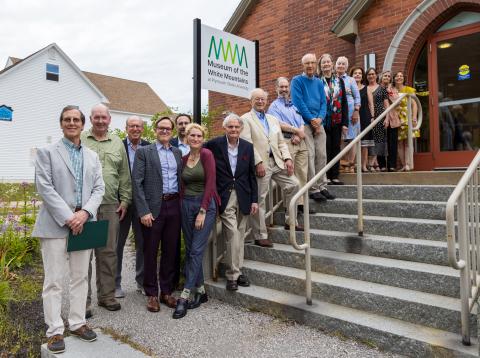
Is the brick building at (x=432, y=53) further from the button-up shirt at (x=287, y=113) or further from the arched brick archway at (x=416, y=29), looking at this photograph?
the button-up shirt at (x=287, y=113)

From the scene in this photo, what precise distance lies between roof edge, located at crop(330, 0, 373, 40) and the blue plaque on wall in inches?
851

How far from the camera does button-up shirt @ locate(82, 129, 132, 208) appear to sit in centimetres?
379

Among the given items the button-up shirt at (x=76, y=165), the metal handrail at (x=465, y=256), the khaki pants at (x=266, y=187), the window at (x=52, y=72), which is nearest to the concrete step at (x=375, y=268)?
the khaki pants at (x=266, y=187)

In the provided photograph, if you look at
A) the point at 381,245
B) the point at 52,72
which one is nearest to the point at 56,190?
the point at 381,245

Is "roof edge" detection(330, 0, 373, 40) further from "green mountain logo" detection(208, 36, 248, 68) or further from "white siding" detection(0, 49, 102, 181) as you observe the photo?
"white siding" detection(0, 49, 102, 181)

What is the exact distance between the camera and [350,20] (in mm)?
7309

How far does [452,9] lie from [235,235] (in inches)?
207

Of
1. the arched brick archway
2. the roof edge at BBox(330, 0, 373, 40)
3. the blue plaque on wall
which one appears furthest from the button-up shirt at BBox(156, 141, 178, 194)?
the blue plaque on wall

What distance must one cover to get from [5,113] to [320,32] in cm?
2108

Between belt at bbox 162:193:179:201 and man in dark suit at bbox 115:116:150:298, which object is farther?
man in dark suit at bbox 115:116:150:298

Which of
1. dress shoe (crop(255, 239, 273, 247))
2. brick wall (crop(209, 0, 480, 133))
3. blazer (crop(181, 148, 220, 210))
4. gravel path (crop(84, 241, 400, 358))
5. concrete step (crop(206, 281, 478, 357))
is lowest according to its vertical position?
gravel path (crop(84, 241, 400, 358))

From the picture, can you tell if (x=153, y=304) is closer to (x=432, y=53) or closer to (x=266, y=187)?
(x=266, y=187)

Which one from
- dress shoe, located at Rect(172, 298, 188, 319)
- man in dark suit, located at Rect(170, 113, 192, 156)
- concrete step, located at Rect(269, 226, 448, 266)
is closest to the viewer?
concrete step, located at Rect(269, 226, 448, 266)

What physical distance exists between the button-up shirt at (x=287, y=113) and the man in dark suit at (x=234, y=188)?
759mm
